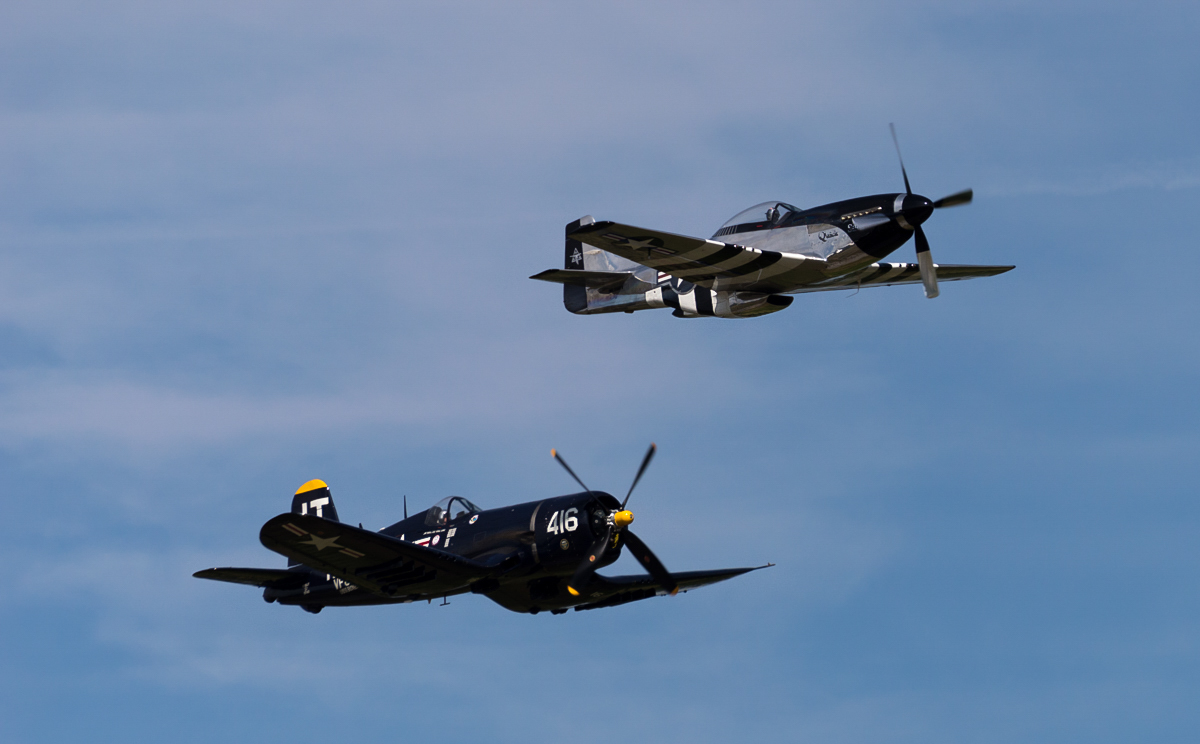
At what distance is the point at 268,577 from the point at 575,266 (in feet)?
56.4

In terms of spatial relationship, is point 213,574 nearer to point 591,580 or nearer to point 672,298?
point 591,580

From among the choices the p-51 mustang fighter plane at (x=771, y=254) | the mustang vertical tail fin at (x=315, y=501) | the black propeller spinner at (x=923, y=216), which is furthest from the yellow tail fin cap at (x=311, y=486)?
the black propeller spinner at (x=923, y=216)

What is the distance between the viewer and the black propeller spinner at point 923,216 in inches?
1308

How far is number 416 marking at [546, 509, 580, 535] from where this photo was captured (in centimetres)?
2786

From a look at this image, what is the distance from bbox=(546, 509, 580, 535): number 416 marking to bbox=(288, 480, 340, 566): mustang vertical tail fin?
7169 mm

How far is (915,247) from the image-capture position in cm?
3438

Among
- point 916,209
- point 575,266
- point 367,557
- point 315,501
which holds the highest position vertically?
point 575,266

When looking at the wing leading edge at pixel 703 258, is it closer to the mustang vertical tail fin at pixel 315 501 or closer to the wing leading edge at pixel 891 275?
the wing leading edge at pixel 891 275

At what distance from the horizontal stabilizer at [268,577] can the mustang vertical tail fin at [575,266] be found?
44.6ft

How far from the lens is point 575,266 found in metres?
44.0

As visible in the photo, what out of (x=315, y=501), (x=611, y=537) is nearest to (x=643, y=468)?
(x=611, y=537)

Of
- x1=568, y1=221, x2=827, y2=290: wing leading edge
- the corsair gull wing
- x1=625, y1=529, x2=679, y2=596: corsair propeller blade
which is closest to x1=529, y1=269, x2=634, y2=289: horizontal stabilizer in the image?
x1=568, y1=221, x2=827, y2=290: wing leading edge

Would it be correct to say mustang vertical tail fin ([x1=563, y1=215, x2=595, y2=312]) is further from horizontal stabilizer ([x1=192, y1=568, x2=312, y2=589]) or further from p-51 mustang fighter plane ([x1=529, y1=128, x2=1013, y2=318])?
horizontal stabilizer ([x1=192, y1=568, x2=312, y2=589])

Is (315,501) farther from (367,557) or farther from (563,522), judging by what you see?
(563,522)
